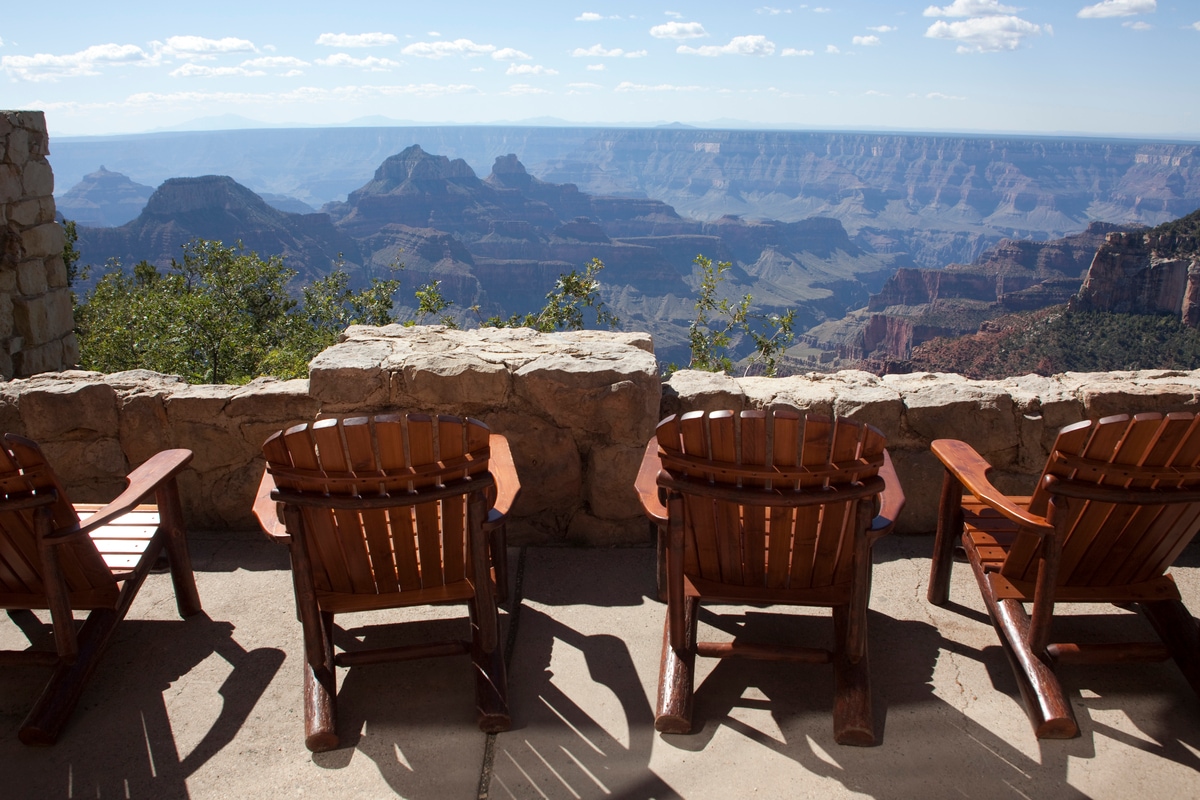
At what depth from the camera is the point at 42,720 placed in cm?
208

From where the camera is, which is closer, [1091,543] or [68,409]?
[1091,543]

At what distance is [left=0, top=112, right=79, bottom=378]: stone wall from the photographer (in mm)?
5434

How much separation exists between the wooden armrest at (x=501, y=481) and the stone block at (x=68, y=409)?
169 centimetres

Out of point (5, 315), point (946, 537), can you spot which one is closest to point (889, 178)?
point (5, 315)

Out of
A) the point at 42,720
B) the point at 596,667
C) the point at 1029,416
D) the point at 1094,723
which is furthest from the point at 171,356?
the point at 1094,723

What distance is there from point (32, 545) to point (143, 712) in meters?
0.54

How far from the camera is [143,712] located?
2.22 m

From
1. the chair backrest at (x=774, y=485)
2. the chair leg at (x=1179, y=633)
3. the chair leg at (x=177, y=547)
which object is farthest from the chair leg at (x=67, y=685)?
the chair leg at (x=1179, y=633)

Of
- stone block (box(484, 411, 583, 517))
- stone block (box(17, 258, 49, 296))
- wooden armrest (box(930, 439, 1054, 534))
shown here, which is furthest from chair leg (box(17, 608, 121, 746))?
stone block (box(17, 258, 49, 296))

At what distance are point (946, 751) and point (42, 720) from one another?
2.30 m

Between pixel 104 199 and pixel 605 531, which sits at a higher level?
pixel 605 531

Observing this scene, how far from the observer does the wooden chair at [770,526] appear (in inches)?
75.1

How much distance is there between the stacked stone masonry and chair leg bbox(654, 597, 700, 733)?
92 cm

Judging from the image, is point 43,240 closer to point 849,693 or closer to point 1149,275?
point 849,693
